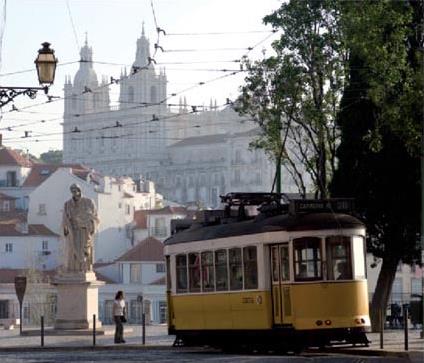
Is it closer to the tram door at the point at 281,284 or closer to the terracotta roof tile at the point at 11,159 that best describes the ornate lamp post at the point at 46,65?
the tram door at the point at 281,284

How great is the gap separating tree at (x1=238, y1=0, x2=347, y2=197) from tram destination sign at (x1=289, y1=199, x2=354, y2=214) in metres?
11.8

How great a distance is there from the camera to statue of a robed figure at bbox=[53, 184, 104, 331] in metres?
41.6

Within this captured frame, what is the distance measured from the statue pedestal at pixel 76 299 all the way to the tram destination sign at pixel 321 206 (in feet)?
45.8

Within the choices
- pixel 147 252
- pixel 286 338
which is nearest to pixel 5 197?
pixel 147 252

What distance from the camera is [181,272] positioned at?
31.9 metres

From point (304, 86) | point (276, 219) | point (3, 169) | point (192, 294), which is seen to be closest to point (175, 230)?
point (192, 294)

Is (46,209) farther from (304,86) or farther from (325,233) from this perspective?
(325,233)

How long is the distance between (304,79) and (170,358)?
15.5 m

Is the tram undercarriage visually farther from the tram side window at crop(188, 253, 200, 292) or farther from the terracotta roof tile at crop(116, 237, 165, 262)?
the terracotta roof tile at crop(116, 237, 165, 262)

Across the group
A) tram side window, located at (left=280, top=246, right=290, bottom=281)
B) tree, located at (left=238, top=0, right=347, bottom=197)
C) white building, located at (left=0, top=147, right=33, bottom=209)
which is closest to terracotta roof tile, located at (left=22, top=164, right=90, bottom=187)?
white building, located at (left=0, top=147, right=33, bottom=209)

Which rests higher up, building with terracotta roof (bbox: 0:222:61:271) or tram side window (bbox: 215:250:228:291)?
building with terracotta roof (bbox: 0:222:61:271)

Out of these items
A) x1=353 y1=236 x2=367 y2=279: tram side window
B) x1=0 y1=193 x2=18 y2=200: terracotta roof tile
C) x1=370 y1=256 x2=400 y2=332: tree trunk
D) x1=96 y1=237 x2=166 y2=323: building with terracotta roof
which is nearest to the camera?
x1=353 y1=236 x2=367 y2=279: tram side window

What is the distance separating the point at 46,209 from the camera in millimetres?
134500

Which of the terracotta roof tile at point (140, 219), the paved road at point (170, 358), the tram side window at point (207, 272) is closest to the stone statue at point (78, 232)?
the paved road at point (170, 358)
